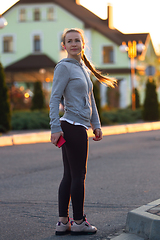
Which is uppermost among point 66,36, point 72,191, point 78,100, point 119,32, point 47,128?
point 119,32

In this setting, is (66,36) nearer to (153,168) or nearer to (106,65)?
(153,168)

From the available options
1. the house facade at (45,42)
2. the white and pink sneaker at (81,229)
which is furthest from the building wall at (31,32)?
the white and pink sneaker at (81,229)

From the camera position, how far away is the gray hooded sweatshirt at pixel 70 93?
149 inches

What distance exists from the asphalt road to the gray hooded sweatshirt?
3.58 ft

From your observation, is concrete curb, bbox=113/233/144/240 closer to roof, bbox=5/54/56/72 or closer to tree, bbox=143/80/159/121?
tree, bbox=143/80/159/121

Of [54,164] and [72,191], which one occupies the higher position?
[72,191]

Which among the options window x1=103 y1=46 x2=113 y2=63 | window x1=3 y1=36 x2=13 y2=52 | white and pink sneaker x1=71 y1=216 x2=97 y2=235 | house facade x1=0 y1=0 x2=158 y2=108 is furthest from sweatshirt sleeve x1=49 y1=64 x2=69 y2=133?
window x1=3 y1=36 x2=13 y2=52

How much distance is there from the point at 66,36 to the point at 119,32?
142 feet

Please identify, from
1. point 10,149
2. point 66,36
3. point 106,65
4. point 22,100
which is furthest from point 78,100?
point 106,65

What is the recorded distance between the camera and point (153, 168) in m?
8.02

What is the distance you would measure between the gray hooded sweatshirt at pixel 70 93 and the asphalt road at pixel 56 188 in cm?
109

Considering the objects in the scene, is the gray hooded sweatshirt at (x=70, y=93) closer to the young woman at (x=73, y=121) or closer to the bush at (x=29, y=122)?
the young woman at (x=73, y=121)

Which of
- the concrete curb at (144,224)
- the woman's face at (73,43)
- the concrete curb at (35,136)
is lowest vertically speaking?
the concrete curb at (35,136)

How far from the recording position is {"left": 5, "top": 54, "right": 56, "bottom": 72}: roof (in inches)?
1500
